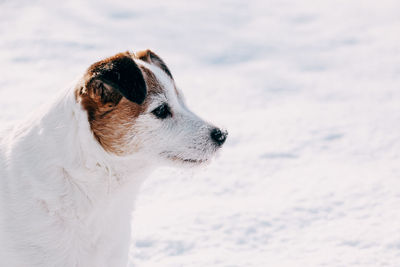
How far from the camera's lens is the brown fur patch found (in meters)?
2.74

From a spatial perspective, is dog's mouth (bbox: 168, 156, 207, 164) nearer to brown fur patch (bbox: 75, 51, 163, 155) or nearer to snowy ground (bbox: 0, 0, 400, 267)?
brown fur patch (bbox: 75, 51, 163, 155)

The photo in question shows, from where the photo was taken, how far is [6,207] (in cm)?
272

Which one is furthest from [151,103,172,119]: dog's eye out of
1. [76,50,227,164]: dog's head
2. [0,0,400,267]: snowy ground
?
[0,0,400,267]: snowy ground

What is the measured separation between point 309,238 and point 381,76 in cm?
448

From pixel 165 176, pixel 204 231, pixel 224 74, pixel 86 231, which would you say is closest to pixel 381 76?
Result: pixel 224 74

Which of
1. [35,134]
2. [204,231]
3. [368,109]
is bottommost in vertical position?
[204,231]

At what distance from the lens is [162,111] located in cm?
299

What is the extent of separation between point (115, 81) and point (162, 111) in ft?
1.26

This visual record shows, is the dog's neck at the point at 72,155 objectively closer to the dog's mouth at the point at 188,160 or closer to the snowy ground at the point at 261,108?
the dog's mouth at the point at 188,160

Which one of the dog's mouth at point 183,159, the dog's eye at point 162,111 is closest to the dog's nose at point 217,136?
the dog's mouth at point 183,159

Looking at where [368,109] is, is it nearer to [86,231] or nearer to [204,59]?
[204,59]

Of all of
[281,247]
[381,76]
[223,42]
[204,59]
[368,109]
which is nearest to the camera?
[281,247]

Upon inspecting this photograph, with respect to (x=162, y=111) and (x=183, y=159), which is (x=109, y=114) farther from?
(x=183, y=159)

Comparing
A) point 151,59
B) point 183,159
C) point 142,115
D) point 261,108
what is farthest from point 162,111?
point 261,108
